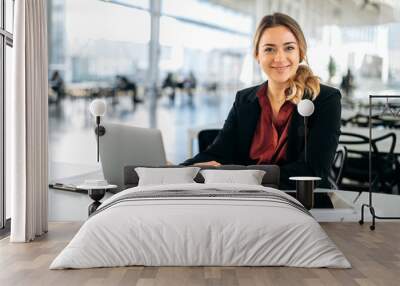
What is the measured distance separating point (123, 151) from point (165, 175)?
27.6 inches

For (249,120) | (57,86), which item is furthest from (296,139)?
(57,86)

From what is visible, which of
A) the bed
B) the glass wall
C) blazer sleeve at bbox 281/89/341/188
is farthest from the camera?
the glass wall

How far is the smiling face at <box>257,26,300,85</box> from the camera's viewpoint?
23.8 feet

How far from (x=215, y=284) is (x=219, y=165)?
2.88 metres

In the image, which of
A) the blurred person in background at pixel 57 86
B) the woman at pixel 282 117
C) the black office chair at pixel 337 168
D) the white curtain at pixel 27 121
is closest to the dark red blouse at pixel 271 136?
the woman at pixel 282 117

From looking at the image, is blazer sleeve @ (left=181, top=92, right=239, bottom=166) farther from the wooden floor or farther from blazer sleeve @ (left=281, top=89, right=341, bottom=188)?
the wooden floor

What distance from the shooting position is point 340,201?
7.28 meters

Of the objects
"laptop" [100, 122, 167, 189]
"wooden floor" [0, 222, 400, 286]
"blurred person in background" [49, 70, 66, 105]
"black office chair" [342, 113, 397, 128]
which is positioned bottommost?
"wooden floor" [0, 222, 400, 286]

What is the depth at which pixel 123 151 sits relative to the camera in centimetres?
715

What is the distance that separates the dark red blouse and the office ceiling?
1.02m

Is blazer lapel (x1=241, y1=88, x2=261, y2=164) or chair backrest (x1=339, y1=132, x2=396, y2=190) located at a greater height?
blazer lapel (x1=241, y1=88, x2=261, y2=164)

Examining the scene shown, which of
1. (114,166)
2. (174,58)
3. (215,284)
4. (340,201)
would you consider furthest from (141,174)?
(215,284)

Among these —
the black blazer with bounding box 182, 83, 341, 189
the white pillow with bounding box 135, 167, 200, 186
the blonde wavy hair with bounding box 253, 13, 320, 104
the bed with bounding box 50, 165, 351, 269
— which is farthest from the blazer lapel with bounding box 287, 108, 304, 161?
the bed with bounding box 50, 165, 351, 269

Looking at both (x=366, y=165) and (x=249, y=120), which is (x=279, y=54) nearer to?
(x=249, y=120)
